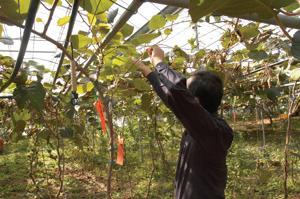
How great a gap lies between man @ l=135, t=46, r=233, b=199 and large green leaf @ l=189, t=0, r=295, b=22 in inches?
28.6

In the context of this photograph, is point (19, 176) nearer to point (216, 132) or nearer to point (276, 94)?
point (276, 94)

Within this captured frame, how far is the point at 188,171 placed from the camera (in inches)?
65.2

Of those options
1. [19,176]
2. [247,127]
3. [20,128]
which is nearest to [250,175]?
[19,176]

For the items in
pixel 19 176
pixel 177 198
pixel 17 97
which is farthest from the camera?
pixel 19 176

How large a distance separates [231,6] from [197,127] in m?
0.83

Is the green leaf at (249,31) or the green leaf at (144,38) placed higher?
the green leaf at (249,31)

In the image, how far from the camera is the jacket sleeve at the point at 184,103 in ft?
4.68

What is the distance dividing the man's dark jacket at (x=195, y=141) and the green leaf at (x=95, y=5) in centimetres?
37

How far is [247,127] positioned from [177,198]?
11.4 metres

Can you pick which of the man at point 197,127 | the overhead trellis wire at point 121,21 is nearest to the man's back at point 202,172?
the man at point 197,127

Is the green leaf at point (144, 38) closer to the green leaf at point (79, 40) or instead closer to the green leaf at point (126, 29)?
the green leaf at point (126, 29)

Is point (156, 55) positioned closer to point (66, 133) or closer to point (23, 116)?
point (23, 116)

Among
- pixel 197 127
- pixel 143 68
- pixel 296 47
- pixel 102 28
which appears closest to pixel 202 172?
pixel 197 127

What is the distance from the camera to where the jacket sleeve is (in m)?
1.43
